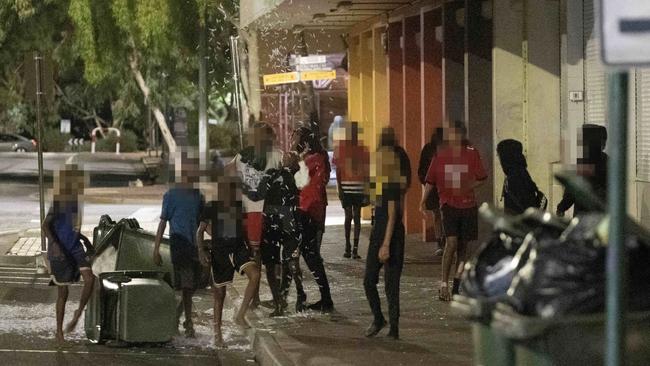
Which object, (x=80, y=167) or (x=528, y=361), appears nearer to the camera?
(x=528, y=361)

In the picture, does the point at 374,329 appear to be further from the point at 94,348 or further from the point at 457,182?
the point at 94,348

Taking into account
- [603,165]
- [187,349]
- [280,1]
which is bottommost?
[187,349]

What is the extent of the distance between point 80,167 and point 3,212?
15816mm

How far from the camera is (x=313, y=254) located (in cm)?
1116

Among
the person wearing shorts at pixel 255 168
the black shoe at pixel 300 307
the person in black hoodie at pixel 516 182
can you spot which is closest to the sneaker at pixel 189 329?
the person wearing shorts at pixel 255 168

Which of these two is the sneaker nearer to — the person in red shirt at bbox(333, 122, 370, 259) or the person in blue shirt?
the person in blue shirt

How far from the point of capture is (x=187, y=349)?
9.84 m

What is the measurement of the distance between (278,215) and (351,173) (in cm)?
281

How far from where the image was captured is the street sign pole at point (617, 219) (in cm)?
421

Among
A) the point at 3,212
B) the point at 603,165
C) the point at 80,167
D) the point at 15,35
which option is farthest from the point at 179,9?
the point at 603,165

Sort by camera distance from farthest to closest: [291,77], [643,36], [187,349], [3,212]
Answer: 1. [3,212]
2. [291,77]
3. [187,349]
4. [643,36]

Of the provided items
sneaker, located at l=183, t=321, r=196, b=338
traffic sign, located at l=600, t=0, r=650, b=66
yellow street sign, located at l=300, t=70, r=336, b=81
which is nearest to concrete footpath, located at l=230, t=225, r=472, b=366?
sneaker, located at l=183, t=321, r=196, b=338

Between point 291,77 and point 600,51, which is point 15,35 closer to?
point 291,77

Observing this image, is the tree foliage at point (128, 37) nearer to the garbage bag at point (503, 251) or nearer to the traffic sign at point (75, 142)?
the traffic sign at point (75, 142)
